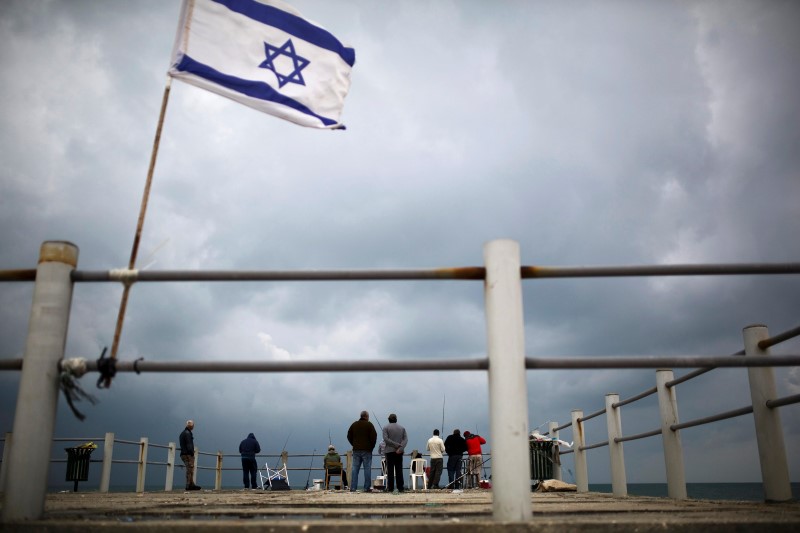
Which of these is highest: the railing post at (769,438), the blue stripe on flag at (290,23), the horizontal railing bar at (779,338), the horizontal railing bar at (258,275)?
the blue stripe on flag at (290,23)

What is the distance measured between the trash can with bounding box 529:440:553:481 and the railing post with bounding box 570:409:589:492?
2846 mm

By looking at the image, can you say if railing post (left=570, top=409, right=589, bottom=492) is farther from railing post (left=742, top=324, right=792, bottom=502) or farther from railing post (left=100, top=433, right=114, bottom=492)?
railing post (left=100, top=433, right=114, bottom=492)

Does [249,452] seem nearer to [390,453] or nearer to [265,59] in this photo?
[390,453]

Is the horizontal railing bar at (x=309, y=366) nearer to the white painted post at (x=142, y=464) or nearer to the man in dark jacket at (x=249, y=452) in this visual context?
the white painted post at (x=142, y=464)

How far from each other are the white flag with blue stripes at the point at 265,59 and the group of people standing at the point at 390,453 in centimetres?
941

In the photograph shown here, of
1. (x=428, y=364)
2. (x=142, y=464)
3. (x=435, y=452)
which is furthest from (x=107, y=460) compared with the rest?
(x=428, y=364)

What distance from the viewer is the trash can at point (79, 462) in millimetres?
13508

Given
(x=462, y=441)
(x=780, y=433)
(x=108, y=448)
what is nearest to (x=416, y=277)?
(x=780, y=433)

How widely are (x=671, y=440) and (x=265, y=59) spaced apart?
16.1 feet

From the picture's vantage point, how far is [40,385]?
240 cm

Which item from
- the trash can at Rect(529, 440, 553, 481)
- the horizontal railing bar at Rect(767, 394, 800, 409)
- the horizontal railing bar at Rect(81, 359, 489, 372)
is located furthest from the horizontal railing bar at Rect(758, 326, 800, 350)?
the trash can at Rect(529, 440, 553, 481)

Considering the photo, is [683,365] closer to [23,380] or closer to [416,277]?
[416,277]

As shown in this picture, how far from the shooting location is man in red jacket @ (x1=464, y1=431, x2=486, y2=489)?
1552 cm

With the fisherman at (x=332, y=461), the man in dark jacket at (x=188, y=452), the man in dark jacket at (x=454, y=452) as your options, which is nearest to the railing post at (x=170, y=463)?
the man in dark jacket at (x=188, y=452)
